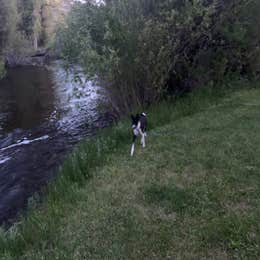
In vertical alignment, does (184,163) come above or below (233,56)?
below

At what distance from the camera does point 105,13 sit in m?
8.87

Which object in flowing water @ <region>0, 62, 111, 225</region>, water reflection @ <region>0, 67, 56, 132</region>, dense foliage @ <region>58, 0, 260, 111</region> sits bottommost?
water reflection @ <region>0, 67, 56, 132</region>

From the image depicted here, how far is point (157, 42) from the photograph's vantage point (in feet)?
27.9

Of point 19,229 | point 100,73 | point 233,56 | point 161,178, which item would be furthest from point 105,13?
point 19,229

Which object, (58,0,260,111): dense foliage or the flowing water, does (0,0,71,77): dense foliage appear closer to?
the flowing water

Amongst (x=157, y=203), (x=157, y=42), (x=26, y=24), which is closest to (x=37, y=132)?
(x=157, y=42)

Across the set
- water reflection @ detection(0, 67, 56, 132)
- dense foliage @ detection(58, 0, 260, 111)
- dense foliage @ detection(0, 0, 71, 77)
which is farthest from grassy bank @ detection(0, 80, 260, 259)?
dense foliage @ detection(0, 0, 71, 77)

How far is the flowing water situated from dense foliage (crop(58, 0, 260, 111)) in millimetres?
1023

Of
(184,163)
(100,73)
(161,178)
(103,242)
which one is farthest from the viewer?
(100,73)

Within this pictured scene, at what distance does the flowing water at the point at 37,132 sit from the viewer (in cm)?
630

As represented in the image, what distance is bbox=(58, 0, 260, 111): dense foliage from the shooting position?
8.43m

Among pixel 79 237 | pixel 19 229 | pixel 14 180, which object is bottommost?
pixel 14 180

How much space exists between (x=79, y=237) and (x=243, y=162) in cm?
277

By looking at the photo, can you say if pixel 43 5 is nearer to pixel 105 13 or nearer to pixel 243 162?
pixel 105 13
